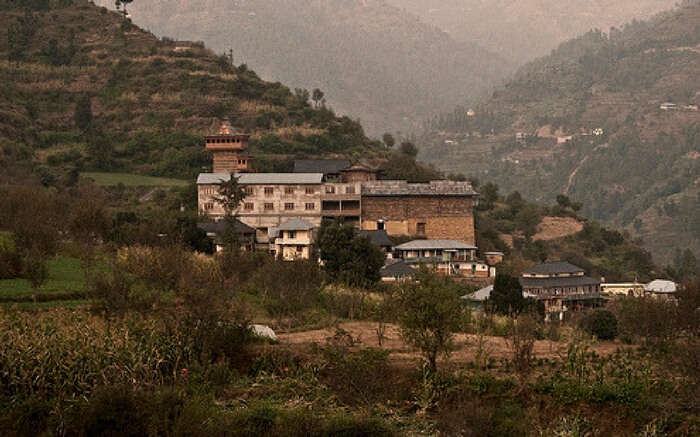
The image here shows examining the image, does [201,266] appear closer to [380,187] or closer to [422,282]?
[422,282]

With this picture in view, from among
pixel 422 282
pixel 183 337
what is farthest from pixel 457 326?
pixel 183 337

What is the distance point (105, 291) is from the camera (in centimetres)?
2898

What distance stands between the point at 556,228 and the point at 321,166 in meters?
22.0

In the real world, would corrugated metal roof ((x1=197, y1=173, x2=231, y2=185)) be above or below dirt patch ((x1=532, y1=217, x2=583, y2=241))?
above

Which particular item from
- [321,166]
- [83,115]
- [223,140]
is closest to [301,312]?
[321,166]

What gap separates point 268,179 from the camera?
62.4 meters

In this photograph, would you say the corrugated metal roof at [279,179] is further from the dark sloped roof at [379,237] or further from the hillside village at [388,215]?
the dark sloped roof at [379,237]

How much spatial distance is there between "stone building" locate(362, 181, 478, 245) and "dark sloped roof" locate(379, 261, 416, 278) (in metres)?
10.0

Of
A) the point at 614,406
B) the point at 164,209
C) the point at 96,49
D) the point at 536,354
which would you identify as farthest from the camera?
the point at 96,49

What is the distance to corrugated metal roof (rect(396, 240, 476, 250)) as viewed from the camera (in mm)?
58094

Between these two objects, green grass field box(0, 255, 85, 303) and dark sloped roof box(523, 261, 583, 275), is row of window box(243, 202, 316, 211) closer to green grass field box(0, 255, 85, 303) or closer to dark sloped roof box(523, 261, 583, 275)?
dark sloped roof box(523, 261, 583, 275)

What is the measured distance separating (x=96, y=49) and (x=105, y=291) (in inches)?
2763

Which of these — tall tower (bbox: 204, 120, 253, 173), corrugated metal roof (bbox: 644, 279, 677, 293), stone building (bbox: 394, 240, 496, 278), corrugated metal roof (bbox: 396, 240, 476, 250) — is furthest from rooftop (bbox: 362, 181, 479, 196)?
corrugated metal roof (bbox: 644, 279, 677, 293)

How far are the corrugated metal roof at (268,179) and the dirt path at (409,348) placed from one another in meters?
29.3
